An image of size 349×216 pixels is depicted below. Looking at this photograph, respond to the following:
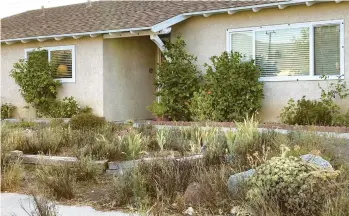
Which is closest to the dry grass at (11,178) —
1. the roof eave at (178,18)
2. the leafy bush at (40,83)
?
the roof eave at (178,18)

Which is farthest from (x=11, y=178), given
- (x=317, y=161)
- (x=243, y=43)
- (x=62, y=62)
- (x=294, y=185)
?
(x=62, y=62)

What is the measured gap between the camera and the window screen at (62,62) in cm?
1741

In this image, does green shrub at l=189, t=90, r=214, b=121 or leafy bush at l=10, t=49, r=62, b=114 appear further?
leafy bush at l=10, t=49, r=62, b=114

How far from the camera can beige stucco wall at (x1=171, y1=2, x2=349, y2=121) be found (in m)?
13.0

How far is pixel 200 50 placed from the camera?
15.3m

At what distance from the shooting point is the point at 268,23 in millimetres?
13984

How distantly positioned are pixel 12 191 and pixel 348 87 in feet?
29.6

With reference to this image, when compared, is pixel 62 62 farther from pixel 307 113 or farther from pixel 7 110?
pixel 307 113

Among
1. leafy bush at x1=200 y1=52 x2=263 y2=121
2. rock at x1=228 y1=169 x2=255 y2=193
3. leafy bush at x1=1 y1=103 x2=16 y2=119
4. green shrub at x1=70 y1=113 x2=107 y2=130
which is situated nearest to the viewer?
rock at x1=228 y1=169 x2=255 y2=193

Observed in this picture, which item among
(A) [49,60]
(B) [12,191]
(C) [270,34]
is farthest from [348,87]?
(A) [49,60]

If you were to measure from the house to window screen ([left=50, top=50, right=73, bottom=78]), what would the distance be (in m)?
0.04

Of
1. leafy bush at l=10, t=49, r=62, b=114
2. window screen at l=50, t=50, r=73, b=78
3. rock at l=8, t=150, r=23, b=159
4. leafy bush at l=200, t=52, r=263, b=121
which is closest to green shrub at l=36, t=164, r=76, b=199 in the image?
rock at l=8, t=150, r=23, b=159

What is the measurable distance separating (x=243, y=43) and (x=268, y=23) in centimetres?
98

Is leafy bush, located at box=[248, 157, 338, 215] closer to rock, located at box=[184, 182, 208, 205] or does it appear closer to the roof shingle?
rock, located at box=[184, 182, 208, 205]
